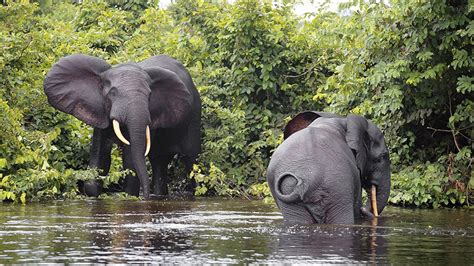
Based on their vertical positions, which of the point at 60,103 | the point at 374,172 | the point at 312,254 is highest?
the point at 60,103

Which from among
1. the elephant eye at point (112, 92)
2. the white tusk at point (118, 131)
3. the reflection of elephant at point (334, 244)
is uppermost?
the elephant eye at point (112, 92)

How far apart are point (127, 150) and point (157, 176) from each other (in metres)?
1.31

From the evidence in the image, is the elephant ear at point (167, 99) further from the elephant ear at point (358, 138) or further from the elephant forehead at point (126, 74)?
the elephant ear at point (358, 138)

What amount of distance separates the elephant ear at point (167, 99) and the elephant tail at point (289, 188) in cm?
662

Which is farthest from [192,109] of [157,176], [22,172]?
[22,172]

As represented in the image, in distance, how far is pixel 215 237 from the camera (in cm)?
1052

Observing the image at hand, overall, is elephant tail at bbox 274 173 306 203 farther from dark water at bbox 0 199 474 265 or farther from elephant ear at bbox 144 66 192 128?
elephant ear at bbox 144 66 192 128

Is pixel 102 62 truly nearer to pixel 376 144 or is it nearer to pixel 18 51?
pixel 18 51

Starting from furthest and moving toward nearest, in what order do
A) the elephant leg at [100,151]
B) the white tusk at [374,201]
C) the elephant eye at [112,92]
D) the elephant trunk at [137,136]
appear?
the elephant leg at [100,151] → the elephant eye at [112,92] → the elephant trunk at [137,136] → the white tusk at [374,201]

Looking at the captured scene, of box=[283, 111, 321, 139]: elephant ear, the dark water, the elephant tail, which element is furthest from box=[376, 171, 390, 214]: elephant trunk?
the elephant tail

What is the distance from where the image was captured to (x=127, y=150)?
1789cm

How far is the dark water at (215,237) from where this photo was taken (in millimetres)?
8891

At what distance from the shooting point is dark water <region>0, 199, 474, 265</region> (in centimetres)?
889

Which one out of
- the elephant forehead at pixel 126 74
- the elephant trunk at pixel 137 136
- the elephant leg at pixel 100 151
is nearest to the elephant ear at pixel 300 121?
the elephant trunk at pixel 137 136
